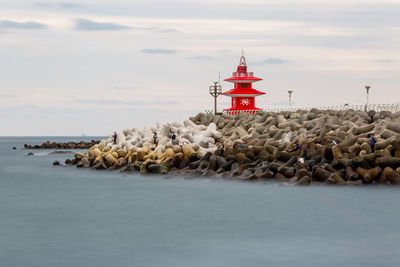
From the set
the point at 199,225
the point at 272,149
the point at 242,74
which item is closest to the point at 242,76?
the point at 242,74

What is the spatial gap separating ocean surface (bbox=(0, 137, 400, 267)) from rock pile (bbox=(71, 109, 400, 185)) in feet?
A: 2.98

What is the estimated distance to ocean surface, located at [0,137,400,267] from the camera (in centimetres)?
1541

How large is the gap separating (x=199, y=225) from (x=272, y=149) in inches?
432

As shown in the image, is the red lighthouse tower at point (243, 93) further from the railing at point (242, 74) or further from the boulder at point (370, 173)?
the boulder at point (370, 173)

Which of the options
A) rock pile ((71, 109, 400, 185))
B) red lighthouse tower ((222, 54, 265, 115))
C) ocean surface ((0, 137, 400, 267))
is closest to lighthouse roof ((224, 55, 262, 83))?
red lighthouse tower ((222, 54, 265, 115))

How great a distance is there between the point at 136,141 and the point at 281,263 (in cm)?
2519

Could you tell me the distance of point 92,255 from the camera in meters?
15.7

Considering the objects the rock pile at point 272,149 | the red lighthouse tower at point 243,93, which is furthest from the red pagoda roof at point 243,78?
the rock pile at point 272,149

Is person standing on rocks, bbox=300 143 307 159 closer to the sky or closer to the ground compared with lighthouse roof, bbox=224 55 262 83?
closer to the ground

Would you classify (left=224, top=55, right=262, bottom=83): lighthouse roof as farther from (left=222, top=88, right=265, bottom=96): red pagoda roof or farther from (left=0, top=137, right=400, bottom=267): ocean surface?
(left=0, top=137, right=400, bottom=267): ocean surface

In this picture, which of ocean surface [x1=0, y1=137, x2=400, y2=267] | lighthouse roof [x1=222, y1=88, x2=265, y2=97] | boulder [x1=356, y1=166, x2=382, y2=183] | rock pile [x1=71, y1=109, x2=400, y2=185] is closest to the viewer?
ocean surface [x1=0, y1=137, x2=400, y2=267]

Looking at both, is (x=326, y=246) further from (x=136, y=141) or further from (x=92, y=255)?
(x=136, y=141)

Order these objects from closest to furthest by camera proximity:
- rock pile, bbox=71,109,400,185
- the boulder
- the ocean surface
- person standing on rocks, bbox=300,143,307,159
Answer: the ocean surface → the boulder → rock pile, bbox=71,109,400,185 → person standing on rocks, bbox=300,143,307,159

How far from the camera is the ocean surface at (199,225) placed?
15.4 m
